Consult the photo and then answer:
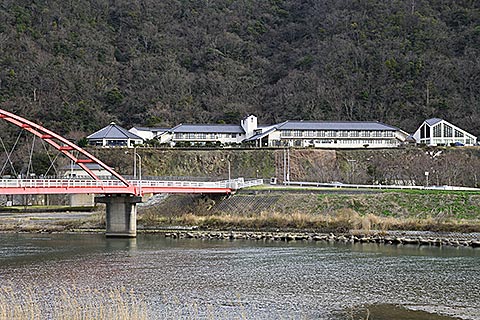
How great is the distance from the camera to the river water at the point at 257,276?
74.7 feet

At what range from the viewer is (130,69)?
10644 cm

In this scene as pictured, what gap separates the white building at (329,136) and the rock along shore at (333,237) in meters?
31.7

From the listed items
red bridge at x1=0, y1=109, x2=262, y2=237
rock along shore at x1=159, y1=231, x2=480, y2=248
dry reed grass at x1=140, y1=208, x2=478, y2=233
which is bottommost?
rock along shore at x1=159, y1=231, x2=480, y2=248

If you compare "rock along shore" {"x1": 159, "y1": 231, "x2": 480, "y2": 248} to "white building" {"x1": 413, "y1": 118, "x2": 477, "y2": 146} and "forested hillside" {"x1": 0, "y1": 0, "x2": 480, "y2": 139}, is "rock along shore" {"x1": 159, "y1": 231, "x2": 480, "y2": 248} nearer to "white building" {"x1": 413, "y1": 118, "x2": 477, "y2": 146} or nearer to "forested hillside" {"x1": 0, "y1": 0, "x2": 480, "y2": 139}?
"white building" {"x1": 413, "y1": 118, "x2": 477, "y2": 146}

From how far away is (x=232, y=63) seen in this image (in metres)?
109

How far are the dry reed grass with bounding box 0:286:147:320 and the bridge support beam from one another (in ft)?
63.8

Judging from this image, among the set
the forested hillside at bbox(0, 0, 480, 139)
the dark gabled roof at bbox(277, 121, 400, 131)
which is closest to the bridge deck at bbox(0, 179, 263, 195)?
the dark gabled roof at bbox(277, 121, 400, 131)

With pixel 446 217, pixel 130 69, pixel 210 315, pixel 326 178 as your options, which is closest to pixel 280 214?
pixel 446 217

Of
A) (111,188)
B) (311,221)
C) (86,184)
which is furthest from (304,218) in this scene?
(86,184)

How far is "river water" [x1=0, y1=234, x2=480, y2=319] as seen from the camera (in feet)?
74.7

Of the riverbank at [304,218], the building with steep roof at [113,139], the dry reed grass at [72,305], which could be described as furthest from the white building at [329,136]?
the dry reed grass at [72,305]

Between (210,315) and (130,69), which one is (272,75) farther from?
(210,315)

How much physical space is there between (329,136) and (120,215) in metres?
36.3

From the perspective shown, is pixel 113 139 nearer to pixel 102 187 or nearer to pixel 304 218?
pixel 304 218
